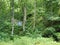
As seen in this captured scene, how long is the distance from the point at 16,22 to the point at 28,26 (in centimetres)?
202

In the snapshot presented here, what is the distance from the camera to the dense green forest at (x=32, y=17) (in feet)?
62.1

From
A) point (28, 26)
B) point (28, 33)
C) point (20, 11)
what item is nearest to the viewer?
point (28, 33)

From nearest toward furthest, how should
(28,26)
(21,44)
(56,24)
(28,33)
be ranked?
(21,44) → (28,33) → (56,24) → (28,26)

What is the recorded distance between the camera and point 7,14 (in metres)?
21.3

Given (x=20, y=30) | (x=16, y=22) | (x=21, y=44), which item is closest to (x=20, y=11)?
(x=16, y=22)

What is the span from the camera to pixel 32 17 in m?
22.6

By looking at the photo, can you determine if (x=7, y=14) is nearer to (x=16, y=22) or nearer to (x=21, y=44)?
(x=16, y=22)

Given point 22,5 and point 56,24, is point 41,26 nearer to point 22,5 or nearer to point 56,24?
point 56,24

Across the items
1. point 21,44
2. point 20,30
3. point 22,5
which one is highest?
point 22,5

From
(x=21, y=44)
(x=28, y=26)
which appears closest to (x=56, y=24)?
(x=28, y=26)

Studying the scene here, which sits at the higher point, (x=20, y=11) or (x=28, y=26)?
(x=20, y=11)

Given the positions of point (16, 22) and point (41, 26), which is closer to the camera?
point (41, 26)

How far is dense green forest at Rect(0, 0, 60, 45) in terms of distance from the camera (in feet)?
62.1

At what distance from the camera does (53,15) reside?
21000mm
